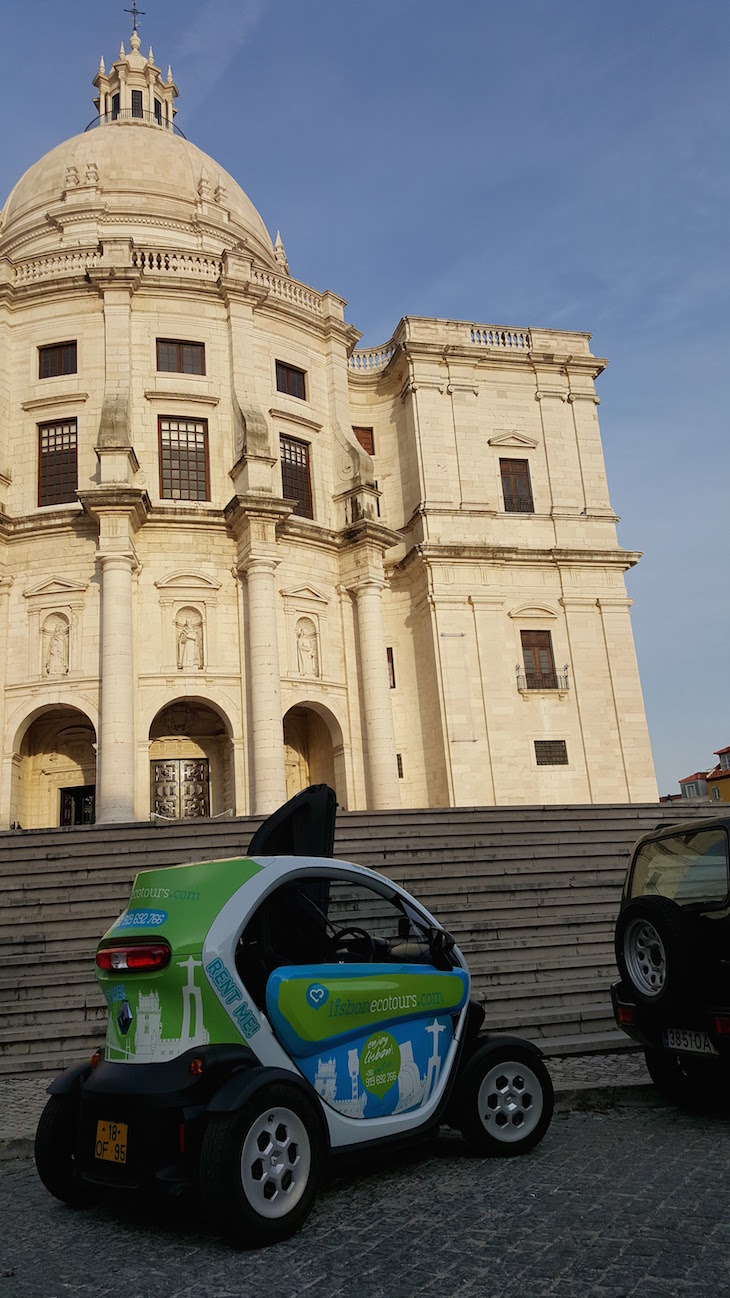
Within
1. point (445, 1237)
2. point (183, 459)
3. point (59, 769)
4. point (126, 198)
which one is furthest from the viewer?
point (126, 198)

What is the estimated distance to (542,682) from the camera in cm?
2934

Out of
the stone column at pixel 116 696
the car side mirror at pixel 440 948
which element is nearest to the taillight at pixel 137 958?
the car side mirror at pixel 440 948

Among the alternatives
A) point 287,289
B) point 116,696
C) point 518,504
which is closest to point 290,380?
point 287,289

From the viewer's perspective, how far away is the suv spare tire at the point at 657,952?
262 inches

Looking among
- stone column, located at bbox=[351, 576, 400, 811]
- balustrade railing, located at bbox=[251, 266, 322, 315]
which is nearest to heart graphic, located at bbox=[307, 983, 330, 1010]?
stone column, located at bbox=[351, 576, 400, 811]

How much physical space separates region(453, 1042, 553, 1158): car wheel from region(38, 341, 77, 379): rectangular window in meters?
25.5

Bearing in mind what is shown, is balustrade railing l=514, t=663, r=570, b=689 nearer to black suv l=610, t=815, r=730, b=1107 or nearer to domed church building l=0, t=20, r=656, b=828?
domed church building l=0, t=20, r=656, b=828

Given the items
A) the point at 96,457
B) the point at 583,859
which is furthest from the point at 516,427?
the point at 583,859

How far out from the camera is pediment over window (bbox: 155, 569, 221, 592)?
25531 millimetres

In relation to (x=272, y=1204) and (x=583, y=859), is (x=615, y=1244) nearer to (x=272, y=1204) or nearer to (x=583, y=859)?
(x=272, y=1204)

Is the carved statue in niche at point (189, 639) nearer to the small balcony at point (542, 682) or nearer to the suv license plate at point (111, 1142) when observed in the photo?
the small balcony at point (542, 682)

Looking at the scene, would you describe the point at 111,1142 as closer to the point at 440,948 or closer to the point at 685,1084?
the point at 440,948

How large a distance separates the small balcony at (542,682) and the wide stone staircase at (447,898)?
9.19m

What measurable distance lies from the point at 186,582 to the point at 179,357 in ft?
23.4
